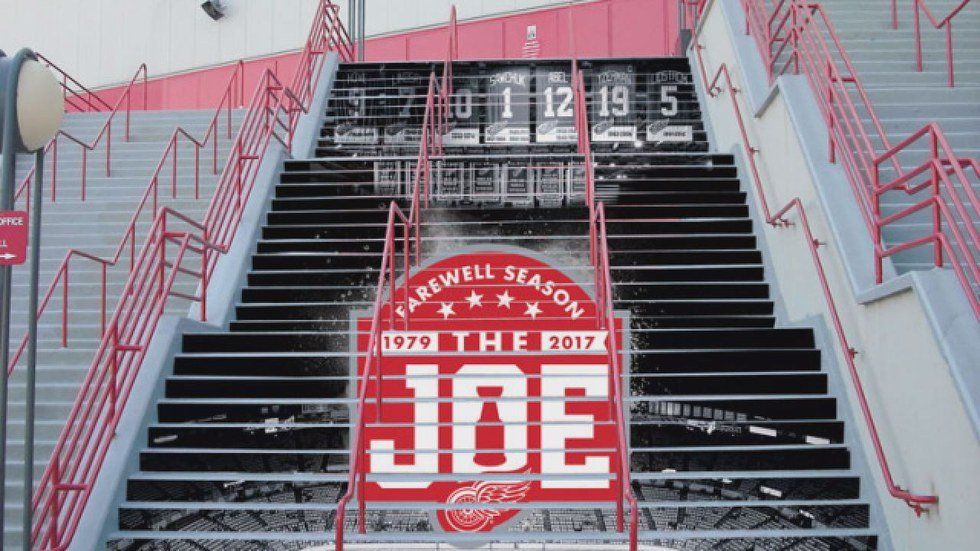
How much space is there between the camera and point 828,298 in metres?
6.24

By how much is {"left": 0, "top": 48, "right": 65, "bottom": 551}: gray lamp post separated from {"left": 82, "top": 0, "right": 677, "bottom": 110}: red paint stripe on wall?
39.0 ft

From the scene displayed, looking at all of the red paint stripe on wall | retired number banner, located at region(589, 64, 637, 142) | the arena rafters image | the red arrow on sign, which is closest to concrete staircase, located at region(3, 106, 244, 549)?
the arena rafters image

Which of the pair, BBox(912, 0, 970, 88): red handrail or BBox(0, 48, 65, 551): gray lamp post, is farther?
BBox(912, 0, 970, 88): red handrail

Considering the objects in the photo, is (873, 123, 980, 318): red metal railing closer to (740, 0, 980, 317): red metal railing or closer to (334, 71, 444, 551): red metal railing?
(740, 0, 980, 317): red metal railing

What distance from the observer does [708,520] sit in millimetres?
5531

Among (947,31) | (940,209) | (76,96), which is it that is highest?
(76,96)

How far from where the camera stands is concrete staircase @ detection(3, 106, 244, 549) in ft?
20.6

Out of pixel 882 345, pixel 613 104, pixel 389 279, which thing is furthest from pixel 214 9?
pixel 882 345

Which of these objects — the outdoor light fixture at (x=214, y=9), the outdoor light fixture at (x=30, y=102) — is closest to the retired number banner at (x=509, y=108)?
the outdoor light fixture at (x=30, y=102)

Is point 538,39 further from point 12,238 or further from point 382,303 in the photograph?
point 12,238

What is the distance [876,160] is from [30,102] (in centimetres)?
481

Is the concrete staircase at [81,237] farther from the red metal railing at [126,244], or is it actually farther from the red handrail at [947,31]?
the red handrail at [947,31]

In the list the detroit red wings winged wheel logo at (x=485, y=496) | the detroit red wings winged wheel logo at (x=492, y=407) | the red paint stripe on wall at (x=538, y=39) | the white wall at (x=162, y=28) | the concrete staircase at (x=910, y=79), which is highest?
the white wall at (x=162, y=28)

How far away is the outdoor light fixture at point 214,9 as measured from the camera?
A: 60.3 ft
